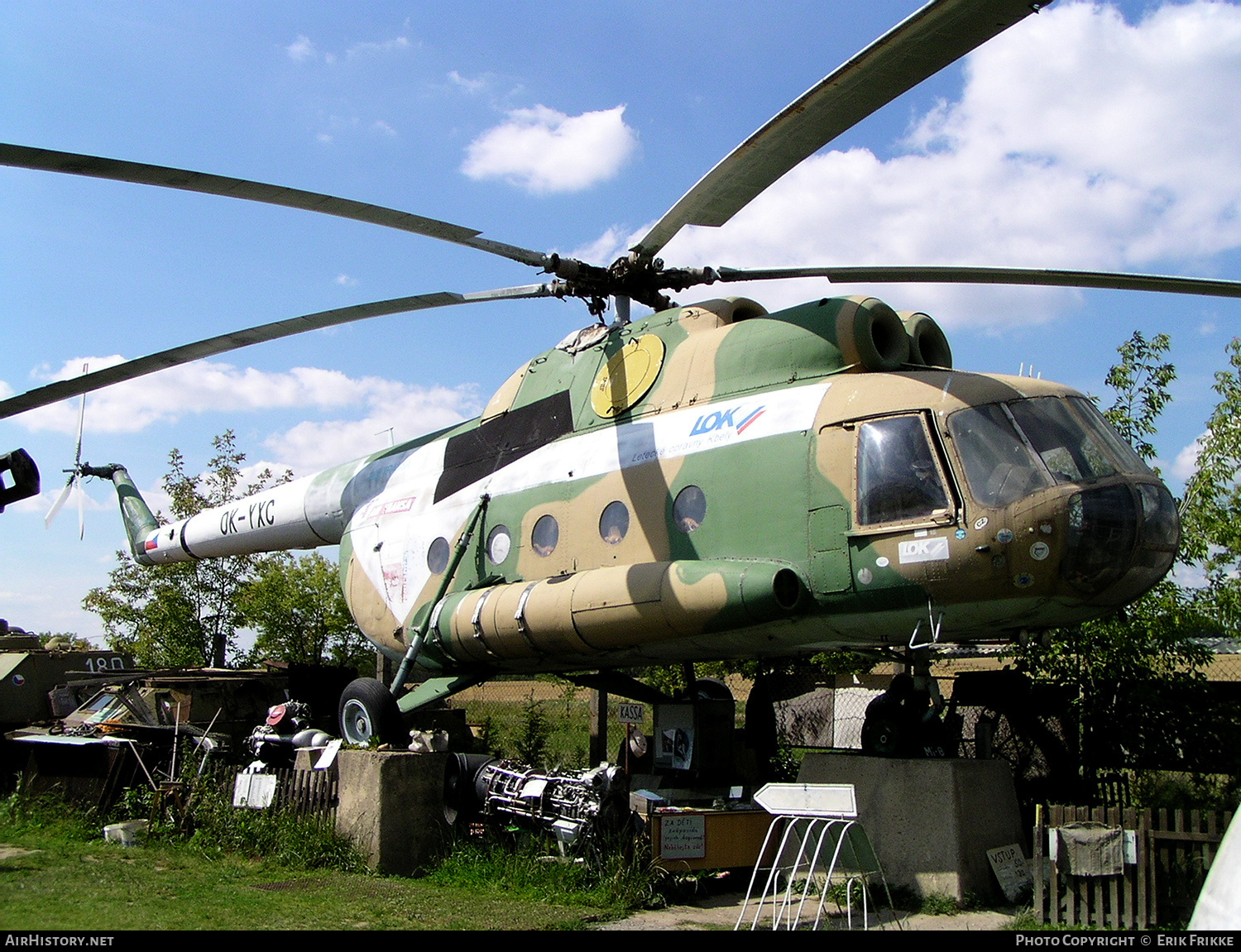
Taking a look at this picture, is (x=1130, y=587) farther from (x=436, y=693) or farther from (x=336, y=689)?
(x=336, y=689)

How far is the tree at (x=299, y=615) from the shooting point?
26.8 meters

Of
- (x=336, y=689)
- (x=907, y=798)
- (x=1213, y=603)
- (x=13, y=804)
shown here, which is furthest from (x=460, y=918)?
(x=336, y=689)

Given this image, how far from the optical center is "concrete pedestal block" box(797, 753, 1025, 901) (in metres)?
8.52

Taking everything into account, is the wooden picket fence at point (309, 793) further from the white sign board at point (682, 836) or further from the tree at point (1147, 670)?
the tree at point (1147, 670)

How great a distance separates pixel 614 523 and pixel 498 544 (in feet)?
6.13

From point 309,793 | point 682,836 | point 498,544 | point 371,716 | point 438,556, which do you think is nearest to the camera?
point 682,836

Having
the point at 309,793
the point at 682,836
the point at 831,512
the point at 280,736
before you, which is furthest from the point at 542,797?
the point at 280,736

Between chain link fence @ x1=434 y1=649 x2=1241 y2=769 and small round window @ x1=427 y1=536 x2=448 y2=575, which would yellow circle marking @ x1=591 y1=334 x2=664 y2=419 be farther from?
chain link fence @ x1=434 y1=649 x2=1241 y2=769

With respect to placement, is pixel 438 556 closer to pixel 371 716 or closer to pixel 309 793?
pixel 371 716

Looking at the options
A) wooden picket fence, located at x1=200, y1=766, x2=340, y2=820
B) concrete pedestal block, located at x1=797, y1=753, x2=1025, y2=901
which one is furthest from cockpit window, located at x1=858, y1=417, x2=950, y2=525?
wooden picket fence, located at x1=200, y1=766, x2=340, y2=820

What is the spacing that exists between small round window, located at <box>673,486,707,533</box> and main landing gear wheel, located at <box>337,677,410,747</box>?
410 cm

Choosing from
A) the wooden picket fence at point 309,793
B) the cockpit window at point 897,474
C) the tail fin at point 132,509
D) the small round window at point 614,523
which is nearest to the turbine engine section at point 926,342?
the cockpit window at point 897,474

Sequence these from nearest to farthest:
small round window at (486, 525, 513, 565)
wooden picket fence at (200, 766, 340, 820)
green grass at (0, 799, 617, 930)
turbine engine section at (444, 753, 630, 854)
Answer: green grass at (0, 799, 617, 930) → turbine engine section at (444, 753, 630, 854) → wooden picket fence at (200, 766, 340, 820) → small round window at (486, 525, 513, 565)

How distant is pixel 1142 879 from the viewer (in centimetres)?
773
